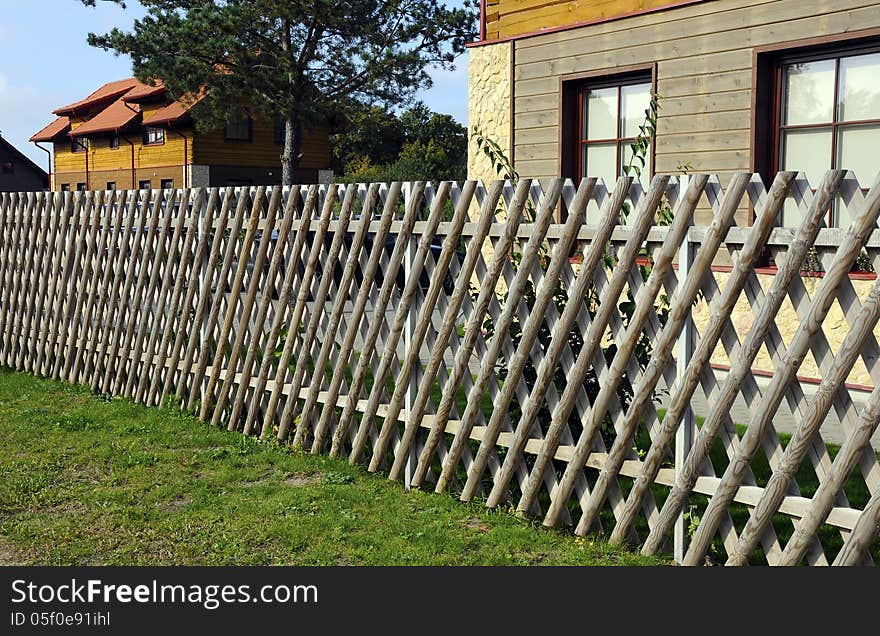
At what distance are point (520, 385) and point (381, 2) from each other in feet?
96.9

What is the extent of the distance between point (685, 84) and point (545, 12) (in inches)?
78.3

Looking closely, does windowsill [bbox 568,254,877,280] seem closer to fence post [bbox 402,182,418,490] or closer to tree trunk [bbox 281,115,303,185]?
fence post [bbox 402,182,418,490]

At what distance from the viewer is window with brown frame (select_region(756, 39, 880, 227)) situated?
784cm

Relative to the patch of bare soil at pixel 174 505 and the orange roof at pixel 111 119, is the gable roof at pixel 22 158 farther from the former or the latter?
the patch of bare soil at pixel 174 505

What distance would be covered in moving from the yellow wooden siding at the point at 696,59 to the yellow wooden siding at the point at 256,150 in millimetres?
32768

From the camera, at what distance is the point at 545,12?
10.1m

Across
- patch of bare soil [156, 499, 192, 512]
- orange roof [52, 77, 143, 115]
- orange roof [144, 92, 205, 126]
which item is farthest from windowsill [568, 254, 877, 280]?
orange roof [52, 77, 143, 115]

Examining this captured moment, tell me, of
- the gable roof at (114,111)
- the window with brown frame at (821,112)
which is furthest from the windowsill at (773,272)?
the gable roof at (114,111)

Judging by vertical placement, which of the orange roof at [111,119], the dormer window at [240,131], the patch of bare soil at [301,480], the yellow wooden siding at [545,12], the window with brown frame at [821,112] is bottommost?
the patch of bare soil at [301,480]

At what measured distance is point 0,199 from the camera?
9977mm

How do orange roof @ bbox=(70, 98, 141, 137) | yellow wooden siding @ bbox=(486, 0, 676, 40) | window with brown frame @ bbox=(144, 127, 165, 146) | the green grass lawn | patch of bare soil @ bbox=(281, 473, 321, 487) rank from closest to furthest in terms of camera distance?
the green grass lawn < patch of bare soil @ bbox=(281, 473, 321, 487) < yellow wooden siding @ bbox=(486, 0, 676, 40) < window with brown frame @ bbox=(144, 127, 165, 146) < orange roof @ bbox=(70, 98, 141, 137)

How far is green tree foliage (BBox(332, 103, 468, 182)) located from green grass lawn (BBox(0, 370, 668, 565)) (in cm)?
3920

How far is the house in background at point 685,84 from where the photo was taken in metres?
7.94

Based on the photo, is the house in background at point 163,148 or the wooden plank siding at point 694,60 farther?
the house in background at point 163,148
